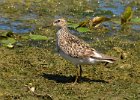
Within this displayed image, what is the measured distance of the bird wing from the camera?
29.3ft

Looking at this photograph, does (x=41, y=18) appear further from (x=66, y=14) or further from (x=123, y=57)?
(x=123, y=57)

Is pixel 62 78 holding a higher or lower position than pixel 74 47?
lower

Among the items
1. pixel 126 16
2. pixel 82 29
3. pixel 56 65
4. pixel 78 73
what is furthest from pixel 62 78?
pixel 126 16

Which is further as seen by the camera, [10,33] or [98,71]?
[10,33]

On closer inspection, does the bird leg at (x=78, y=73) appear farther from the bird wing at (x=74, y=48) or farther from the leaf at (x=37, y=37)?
the leaf at (x=37, y=37)

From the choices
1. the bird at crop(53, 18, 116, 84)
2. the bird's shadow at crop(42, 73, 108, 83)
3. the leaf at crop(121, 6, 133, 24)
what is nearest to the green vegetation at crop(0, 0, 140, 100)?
the bird's shadow at crop(42, 73, 108, 83)

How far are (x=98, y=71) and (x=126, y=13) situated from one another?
3.12 m

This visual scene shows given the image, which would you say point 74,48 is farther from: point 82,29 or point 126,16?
point 126,16

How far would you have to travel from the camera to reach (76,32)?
12.1m

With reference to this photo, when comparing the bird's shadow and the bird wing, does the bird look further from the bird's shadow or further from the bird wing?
the bird's shadow

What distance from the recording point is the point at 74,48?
9.00 metres

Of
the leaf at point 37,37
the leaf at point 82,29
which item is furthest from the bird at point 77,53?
Result: the leaf at point 82,29

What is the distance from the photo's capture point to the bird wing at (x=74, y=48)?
352 inches

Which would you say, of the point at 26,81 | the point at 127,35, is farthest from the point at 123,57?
the point at 26,81
